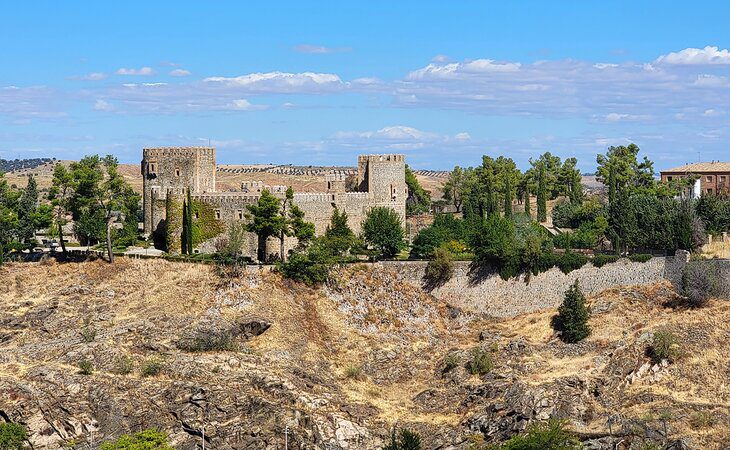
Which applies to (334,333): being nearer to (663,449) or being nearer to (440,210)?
(663,449)

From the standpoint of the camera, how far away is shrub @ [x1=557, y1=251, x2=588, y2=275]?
270ft

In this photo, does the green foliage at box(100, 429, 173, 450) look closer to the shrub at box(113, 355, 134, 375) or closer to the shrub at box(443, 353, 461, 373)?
the shrub at box(113, 355, 134, 375)

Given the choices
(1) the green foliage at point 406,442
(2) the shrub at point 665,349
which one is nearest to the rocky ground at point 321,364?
(2) the shrub at point 665,349

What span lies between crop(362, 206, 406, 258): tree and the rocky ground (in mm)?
2904

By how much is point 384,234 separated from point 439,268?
18.7ft

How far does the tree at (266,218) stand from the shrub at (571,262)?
A: 68.7ft

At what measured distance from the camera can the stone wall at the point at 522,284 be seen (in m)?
82.0

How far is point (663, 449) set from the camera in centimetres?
5972

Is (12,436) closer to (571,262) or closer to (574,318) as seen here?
(574,318)

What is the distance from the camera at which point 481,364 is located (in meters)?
73.3

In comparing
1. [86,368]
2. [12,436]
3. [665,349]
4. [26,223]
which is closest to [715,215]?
[665,349]

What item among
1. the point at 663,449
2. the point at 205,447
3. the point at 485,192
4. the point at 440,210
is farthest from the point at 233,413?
the point at 440,210

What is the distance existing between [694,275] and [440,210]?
51796 millimetres

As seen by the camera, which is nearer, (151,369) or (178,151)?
(151,369)
